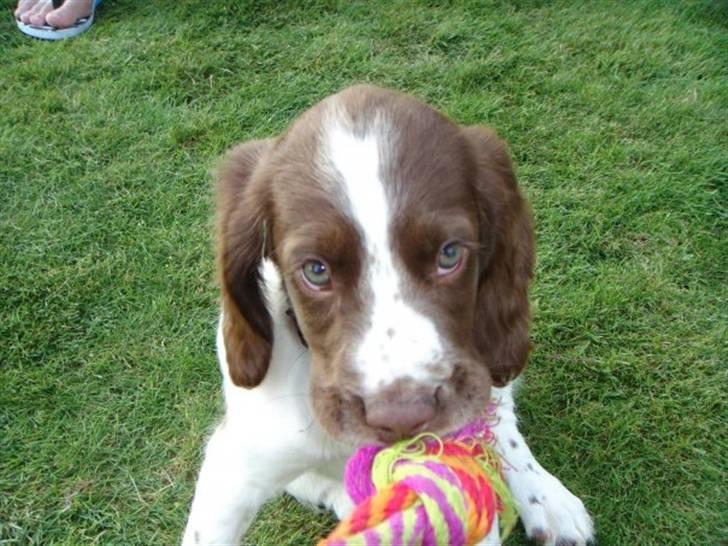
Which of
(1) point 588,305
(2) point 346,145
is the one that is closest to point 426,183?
(2) point 346,145

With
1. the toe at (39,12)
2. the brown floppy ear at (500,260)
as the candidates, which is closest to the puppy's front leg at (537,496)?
the brown floppy ear at (500,260)

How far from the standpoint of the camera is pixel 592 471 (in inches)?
152

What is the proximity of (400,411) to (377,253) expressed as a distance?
1.39ft

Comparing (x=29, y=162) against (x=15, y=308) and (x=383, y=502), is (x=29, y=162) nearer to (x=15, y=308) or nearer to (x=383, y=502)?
(x=15, y=308)

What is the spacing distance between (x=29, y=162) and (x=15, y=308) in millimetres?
1263

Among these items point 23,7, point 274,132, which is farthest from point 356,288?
point 23,7

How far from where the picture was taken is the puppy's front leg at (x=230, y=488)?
10.0 ft

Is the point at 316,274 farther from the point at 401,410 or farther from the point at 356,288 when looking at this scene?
the point at 401,410

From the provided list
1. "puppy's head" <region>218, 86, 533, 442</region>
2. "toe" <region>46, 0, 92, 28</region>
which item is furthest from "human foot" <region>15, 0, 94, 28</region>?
"puppy's head" <region>218, 86, 533, 442</region>

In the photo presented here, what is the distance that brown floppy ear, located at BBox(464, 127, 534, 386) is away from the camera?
2816 millimetres

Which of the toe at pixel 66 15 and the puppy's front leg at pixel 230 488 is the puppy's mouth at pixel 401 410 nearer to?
the puppy's front leg at pixel 230 488

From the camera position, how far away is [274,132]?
18.3 feet

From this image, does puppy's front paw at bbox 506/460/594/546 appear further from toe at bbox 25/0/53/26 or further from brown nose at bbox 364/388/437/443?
toe at bbox 25/0/53/26

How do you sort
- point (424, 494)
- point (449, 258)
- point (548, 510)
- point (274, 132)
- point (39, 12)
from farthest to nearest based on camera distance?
point (39, 12)
point (274, 132)
point (548, 510)
point (449, 258)
point (424, 494)
